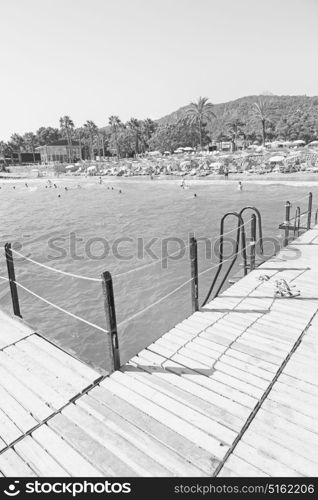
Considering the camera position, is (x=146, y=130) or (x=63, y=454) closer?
(x=63, y=454)

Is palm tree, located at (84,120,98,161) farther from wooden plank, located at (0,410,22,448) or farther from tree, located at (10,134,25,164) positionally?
wooden plank, located at (0,410,22,448)

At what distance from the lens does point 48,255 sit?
52.9 feet

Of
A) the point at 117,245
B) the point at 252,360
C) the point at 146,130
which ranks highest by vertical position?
the point at 146,130

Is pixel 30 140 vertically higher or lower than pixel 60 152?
higher

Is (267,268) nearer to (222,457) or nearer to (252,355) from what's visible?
(252,355)

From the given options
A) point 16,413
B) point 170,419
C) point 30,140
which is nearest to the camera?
point 170,419

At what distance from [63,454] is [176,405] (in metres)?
1.24

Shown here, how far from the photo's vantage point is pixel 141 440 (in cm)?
322

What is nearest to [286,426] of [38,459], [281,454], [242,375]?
[281,454]

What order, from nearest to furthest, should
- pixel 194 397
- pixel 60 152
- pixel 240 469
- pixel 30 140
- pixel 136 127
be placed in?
pixel 240 469 → pixel 194 397 → pixel 136 127 → pixel 60 152 → pixel 30 140

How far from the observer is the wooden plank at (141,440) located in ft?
9.62

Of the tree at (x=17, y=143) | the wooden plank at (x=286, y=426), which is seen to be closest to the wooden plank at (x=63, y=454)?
the wooden plank at (x=286, y=426)

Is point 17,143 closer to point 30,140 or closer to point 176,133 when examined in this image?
point 30,140
